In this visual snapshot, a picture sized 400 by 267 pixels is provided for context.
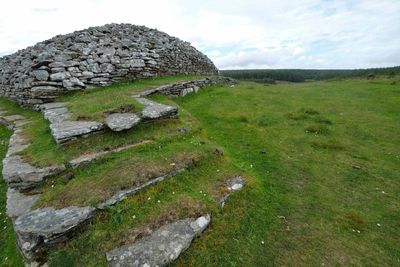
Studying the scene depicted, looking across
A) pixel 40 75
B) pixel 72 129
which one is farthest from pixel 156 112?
pixel 40 75

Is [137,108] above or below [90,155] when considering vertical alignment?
above

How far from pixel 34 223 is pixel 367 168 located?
384 inches

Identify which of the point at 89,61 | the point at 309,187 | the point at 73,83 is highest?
the point at 89,61

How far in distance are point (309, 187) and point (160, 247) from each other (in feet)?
16.4

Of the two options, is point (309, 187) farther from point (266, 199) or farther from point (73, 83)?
point (73, 83)

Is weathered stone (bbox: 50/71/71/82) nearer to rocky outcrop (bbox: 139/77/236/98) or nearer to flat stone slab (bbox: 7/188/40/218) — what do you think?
rocky outcrop (bbox: 139/77/236/98)

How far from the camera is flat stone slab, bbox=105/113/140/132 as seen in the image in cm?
923

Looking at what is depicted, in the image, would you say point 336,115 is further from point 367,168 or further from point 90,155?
point 90,155

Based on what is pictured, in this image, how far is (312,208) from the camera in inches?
290

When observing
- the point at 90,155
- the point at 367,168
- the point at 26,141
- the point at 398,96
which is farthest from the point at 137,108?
the point at 398,96

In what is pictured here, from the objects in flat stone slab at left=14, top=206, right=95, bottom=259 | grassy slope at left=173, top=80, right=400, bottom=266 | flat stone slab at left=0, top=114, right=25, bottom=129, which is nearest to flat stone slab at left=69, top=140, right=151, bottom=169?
flat stone slab at left=14, top=206, right=95, bottom=259

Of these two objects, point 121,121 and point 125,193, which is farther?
point 121,121

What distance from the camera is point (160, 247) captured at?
5461 mm

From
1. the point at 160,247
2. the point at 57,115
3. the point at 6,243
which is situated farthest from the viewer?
the point at 57,115
